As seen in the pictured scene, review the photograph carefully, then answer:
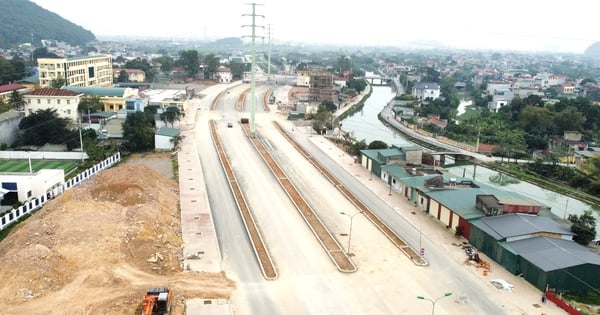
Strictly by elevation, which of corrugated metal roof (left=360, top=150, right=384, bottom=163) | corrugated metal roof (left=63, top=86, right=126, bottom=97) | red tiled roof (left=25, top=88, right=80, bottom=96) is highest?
red tiled roof (left=25, top=88, right=80, bottom=96)

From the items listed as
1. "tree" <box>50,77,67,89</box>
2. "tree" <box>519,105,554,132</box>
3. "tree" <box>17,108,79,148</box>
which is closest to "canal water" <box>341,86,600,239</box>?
"tree" <box>519,105,554,132</box>

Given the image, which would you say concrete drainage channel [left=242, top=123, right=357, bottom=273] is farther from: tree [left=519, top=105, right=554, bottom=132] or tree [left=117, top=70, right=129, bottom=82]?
tree [left=117, top=70, right=129, bottom=82]

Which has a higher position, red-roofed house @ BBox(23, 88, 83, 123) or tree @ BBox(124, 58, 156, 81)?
tree @ BBox(124, 58, 156, 81)

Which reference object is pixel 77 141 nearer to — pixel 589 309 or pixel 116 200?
pixel 116 200

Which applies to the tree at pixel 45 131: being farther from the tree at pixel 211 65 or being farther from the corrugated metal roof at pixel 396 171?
the tree at pixel 211 65

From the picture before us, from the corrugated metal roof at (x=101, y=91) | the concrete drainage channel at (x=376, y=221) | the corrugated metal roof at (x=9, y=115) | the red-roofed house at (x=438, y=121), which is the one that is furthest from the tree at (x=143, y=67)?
the concrete drainage channel at (x=376, y=221)

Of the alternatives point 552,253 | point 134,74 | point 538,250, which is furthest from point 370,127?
point 134,74

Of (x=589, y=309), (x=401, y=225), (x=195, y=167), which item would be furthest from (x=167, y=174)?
(x=589, y=309)
